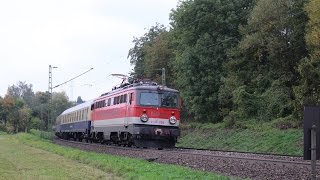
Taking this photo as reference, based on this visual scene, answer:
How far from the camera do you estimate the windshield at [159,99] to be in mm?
25344

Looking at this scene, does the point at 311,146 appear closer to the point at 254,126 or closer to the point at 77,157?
Answer: the point at 77,157

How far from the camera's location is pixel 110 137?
98.8 feet

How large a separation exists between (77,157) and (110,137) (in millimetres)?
10428

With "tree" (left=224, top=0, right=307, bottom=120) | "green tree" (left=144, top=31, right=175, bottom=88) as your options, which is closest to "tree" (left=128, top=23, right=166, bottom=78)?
"green tree" (left=144, top=31, right=175, bottom=88)

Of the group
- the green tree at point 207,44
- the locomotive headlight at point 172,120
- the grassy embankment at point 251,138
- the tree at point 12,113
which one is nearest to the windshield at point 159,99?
the locomotive headlight at point 172,120

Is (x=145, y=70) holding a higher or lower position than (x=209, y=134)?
higher

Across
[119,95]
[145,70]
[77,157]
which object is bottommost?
[77,157]

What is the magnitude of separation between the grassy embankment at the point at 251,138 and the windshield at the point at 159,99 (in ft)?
19.0

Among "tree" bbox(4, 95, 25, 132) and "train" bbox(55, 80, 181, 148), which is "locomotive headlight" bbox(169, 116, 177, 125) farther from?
"tree" bbox(4, 95, 25, 132)

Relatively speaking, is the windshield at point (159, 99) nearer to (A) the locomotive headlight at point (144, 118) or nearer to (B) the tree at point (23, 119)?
(A) the locomotive headlight at point (144, 118)

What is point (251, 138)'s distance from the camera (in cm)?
3100

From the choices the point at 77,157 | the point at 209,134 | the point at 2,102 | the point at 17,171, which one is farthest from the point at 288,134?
the point at 2,102

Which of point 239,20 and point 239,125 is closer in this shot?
point 239,125

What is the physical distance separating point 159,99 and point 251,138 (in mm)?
8306
